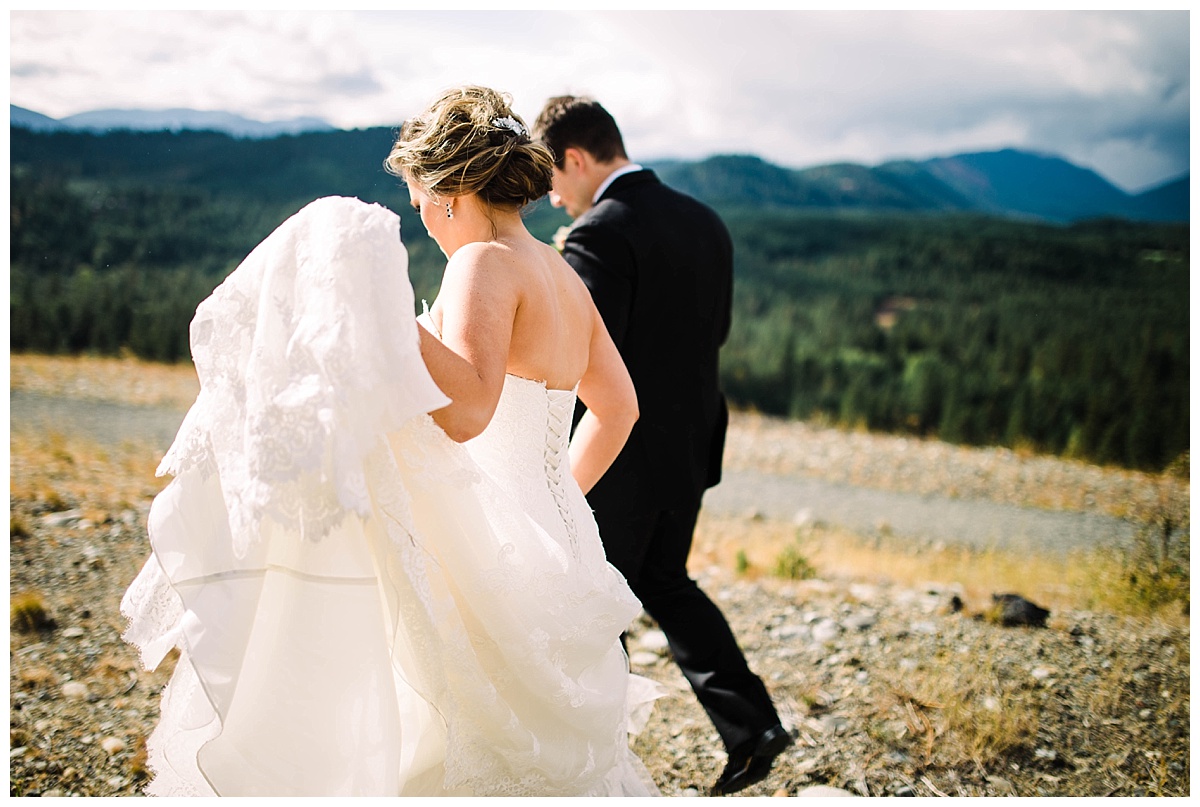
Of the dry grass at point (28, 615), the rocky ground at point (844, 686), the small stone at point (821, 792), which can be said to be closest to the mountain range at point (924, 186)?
the rocky ground at point (844, 686)

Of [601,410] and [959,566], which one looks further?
[959,566]

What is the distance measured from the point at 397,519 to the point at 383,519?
0.03m

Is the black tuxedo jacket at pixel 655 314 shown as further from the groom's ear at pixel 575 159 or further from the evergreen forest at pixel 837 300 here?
the evergreen forest at pixel 837 300

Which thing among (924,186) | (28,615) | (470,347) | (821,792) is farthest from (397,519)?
(924,186)

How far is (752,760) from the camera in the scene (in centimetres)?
262

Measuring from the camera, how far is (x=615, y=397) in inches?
89.7

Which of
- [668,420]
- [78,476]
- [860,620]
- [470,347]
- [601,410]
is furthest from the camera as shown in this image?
[78,476]

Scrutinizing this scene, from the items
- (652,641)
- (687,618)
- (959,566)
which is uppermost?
(687,618)

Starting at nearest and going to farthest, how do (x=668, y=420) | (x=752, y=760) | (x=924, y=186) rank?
(x=752, y=760), (x=668, y=420), (x=924, y=186)

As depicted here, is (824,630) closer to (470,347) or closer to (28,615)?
(470,347)

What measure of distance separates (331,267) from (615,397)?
0.91 metres

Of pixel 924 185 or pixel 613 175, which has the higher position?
pixel 924 185
